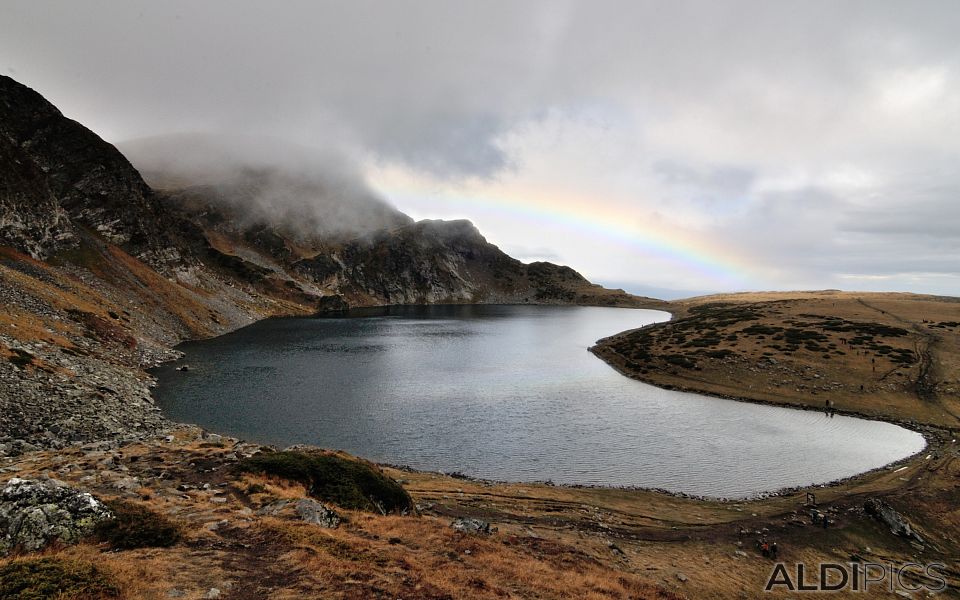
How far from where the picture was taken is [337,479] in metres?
26.6

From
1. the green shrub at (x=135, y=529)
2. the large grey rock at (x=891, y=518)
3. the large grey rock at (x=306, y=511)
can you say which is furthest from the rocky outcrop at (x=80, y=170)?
the large grey rock at (x=891, y=518)

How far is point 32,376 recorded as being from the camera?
39656mm

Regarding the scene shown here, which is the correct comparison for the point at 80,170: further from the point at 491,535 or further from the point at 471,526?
the point at 491,535

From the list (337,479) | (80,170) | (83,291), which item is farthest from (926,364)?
(80,170)

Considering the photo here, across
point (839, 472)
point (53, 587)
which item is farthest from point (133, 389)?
point (839, 472)

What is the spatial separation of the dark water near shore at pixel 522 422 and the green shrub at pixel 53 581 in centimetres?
3212

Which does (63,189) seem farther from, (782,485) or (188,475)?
(782,485)

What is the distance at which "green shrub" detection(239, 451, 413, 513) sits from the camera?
25.4m

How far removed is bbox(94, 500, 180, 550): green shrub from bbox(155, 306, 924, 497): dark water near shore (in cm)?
2727

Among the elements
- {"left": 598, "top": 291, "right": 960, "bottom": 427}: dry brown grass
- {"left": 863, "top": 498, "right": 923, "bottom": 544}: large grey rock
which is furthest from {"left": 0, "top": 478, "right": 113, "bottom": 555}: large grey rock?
{"left": 598, "top": 291, "right": 960, "bottom": 427}: dry brown grass

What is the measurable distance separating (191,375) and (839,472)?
3474 inches

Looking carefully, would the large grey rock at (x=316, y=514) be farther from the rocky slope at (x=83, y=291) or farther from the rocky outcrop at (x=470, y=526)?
the rocky slope at (x=83, y=291)

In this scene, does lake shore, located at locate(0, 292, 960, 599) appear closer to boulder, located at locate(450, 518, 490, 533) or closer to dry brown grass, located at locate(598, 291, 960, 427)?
boulder, located at locate(450, 518, 490, 533)

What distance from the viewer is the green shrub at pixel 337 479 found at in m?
25.4
